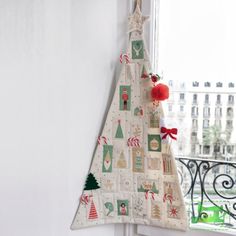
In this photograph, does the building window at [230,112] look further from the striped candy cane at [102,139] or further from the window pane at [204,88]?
the striped candy cane at [102,139]

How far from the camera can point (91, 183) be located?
1.85 meters

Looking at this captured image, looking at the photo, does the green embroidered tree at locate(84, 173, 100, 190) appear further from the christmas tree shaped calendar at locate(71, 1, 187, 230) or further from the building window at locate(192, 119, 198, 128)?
the building window at locate(192, 119, 198, 128)

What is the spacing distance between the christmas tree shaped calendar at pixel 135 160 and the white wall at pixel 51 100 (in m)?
0.07

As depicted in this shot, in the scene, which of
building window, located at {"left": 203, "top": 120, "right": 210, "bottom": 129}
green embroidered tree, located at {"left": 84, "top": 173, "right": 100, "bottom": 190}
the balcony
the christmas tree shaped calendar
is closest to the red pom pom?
the christmas tree shaped calendar

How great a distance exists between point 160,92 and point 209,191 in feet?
1.88

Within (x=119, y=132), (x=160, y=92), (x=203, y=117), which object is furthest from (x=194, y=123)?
(x=119, y=132)

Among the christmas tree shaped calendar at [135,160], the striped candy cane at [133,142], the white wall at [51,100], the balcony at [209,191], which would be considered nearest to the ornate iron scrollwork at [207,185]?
the balcony at [209,191]

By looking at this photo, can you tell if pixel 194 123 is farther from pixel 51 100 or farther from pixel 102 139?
pixel 51 100

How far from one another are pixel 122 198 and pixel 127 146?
271 mm

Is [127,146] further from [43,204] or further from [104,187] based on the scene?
[43,204]

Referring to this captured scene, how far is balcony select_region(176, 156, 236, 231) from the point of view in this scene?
1.83 meters

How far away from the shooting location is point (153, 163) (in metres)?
1.87

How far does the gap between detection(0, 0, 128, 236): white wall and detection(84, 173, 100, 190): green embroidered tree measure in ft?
0.10

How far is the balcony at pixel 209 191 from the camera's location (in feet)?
6.02
